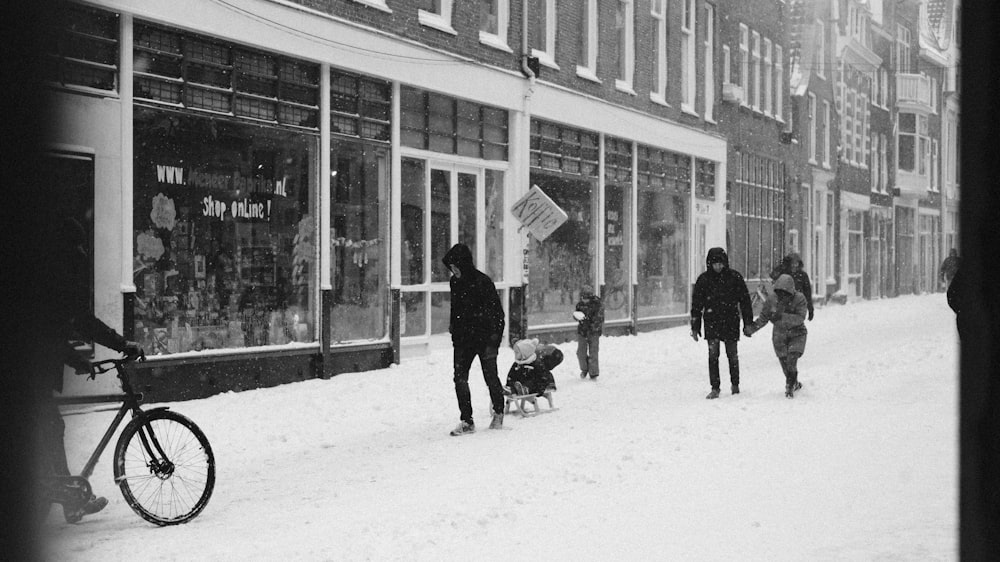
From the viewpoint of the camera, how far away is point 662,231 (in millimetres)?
27531

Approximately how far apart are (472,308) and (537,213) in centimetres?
633

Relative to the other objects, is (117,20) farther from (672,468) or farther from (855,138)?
(855,138)

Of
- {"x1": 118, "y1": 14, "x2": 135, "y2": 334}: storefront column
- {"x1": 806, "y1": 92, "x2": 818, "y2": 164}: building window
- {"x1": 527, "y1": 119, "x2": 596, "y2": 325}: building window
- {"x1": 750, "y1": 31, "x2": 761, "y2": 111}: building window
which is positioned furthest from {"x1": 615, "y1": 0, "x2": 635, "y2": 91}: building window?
Result: {"x1": 806, "y1": 92, "x2": 818, "y2": 164}: building window

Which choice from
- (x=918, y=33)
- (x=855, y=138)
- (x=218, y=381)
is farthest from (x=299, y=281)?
(x=918, y=33)

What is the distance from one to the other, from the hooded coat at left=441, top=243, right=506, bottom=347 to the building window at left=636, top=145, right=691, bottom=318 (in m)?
14.9

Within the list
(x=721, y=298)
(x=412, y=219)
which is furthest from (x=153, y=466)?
(x=412, y=219)

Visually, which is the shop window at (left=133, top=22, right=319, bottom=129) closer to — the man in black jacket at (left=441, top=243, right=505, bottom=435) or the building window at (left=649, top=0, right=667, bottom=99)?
the man in black jacket at (left=441, top=243, right=505, bottom=435)

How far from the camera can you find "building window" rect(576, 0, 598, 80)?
23.3 metres

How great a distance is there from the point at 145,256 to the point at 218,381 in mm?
1720

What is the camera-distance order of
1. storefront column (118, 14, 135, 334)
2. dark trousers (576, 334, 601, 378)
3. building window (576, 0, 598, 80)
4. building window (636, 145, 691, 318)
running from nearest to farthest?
storefront column (118, 14, 135, 334) → dark trousers (576, 334, 601, 378) → building window (576, 0, 598, 80) → building window (636, 145, 691, 318)

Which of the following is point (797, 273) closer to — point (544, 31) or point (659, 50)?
point (544, 31)

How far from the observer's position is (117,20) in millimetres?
12148

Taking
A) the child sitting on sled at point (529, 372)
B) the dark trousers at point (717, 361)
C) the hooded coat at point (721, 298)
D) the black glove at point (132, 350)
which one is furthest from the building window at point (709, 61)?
the black glove at point (132, 350)

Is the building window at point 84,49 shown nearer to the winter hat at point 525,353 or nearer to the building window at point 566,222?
the winter hat at point 525,353
